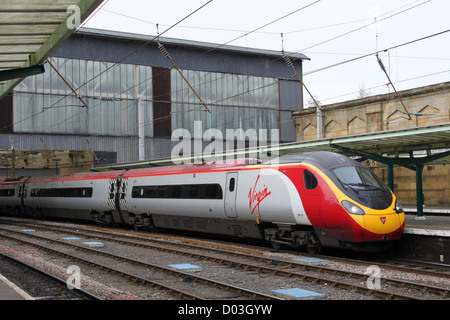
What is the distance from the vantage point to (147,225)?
72.8 feet

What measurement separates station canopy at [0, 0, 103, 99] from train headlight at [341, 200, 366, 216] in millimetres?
7440

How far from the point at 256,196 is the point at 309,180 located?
2176 mm

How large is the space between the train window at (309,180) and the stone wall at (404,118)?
15.4 meters

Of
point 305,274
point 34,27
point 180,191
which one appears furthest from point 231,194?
point 34,27

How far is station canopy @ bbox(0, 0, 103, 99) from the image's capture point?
10812mm

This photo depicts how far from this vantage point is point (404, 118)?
32406mm

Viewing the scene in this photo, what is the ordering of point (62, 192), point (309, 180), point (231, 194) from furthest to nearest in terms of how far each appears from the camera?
point (62, 192), point (231, 194), point (309, 180)

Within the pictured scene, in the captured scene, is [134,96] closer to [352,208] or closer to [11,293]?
[352,208]

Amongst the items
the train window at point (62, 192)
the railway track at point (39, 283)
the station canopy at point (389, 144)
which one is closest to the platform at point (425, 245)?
the station canopy at point (389, 144)

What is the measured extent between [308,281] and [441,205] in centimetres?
2272

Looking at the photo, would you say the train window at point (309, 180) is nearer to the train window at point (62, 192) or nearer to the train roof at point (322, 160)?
the train roof at point (322, 160)

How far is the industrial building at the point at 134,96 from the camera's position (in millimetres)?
38375
